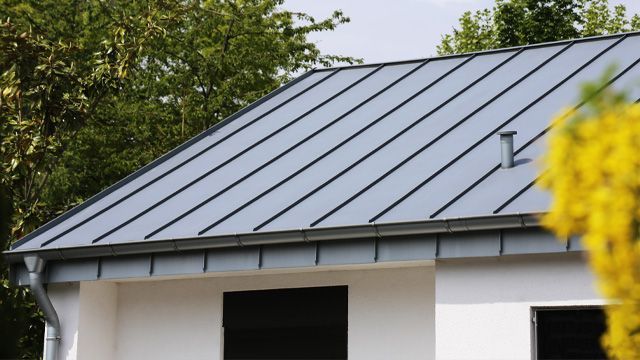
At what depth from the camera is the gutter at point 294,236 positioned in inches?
404

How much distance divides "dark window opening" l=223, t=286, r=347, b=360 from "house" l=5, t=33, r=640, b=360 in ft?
0.06

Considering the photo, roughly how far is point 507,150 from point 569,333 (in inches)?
80.0

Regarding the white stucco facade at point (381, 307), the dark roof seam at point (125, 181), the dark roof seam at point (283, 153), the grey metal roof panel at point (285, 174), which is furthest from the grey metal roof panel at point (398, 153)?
the dark roof seam at point (125, 181)

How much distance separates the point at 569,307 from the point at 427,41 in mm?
33691

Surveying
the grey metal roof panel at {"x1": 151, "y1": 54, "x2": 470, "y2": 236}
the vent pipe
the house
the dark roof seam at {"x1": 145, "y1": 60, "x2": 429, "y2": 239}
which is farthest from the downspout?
the vent pipe

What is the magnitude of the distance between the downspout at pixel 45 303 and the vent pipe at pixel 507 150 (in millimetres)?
5051

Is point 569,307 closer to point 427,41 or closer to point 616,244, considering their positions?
point 616,244

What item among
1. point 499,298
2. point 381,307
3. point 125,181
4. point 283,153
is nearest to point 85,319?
point 125,181

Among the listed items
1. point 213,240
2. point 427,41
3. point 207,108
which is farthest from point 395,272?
point 427,41

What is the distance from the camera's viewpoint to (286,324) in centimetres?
1259

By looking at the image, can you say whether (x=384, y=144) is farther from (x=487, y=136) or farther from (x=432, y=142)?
(x=487, y=136)

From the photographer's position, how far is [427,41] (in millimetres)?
43312

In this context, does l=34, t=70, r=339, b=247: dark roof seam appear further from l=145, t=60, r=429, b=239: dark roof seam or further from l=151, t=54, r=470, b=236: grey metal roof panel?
l=151, t=54, r=470, b=236: grey metal roof panel

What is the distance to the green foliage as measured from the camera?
1781 centimetres
